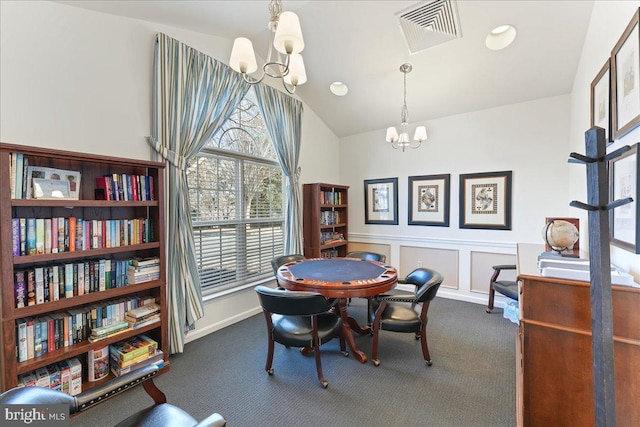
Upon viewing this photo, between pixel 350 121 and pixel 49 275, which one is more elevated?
pixel 350 121

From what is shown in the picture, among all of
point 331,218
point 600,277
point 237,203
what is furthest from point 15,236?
point 331,218

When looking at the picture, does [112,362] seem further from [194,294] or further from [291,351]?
[291,351]

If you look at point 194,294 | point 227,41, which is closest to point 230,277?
point 194,294

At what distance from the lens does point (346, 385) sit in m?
2.18

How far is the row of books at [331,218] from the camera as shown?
4492 mm

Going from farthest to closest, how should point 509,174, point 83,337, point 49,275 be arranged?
point 509,174 < point 83,337 < point 49,275

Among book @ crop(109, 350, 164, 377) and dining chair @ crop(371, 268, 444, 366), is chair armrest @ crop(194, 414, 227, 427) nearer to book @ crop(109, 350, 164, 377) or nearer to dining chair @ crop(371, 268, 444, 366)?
book @ crop(109, 350, 164, 377)

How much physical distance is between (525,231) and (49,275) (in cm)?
492

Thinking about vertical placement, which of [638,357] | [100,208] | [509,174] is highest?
[509,174]

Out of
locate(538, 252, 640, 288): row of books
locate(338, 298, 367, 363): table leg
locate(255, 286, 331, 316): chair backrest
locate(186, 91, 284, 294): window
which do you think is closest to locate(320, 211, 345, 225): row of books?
locate(186, 91, 284, 294): window

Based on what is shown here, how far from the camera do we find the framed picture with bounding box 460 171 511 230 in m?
3.72

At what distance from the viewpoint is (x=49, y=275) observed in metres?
1.87

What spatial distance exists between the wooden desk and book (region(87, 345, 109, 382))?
1453mm

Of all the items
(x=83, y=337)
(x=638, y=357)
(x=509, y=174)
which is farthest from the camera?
(x=509, y=174)
